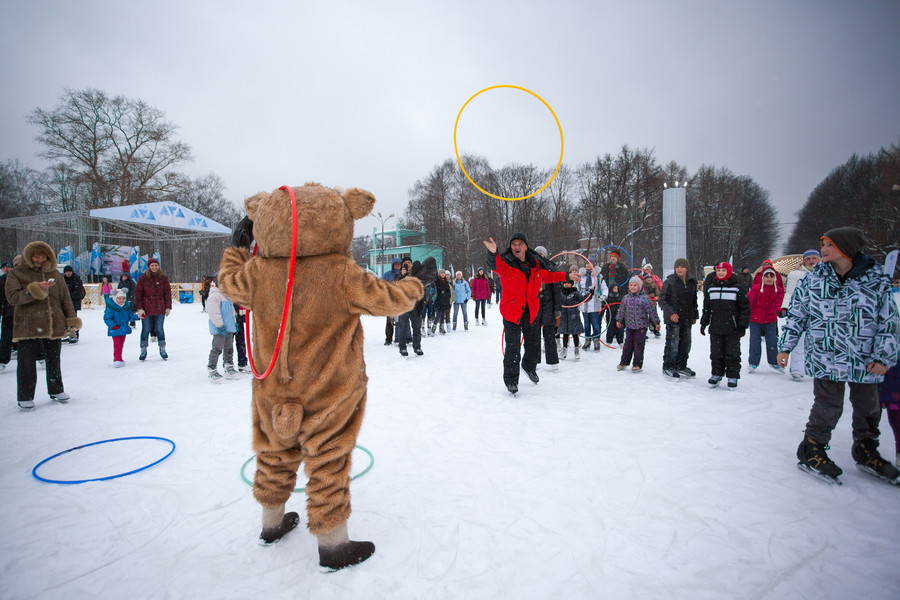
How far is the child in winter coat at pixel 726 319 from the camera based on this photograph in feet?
19.9

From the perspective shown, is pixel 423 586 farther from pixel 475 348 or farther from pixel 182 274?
pixel 182 274

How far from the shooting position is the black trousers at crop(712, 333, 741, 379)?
20.1ft

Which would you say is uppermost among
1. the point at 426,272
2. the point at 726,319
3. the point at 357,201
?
the point at 357,201

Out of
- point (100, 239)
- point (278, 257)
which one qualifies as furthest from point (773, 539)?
point (100, 239)

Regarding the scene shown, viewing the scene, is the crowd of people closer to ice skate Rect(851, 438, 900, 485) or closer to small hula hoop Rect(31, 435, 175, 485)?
ice skate Rect(851, 438, 900, 485)

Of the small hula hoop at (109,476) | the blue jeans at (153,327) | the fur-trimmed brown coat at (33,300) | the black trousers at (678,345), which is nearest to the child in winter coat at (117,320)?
the blue jeans at (153,327)

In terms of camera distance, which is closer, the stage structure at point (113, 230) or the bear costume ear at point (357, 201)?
the bear costume ear at point (357, 201)

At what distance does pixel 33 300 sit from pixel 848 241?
893 cm

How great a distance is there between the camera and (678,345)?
699 cm

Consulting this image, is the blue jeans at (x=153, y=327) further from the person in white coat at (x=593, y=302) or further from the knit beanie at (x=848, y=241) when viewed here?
the knit beanie at (x=848, y=241)

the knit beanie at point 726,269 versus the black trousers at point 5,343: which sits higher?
the knit beanie at point 726,269

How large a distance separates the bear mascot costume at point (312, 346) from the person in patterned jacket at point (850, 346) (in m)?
3.58

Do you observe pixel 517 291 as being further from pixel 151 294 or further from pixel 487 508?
pixel 151 294

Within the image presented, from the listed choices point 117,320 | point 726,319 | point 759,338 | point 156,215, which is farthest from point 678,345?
point 156,215
